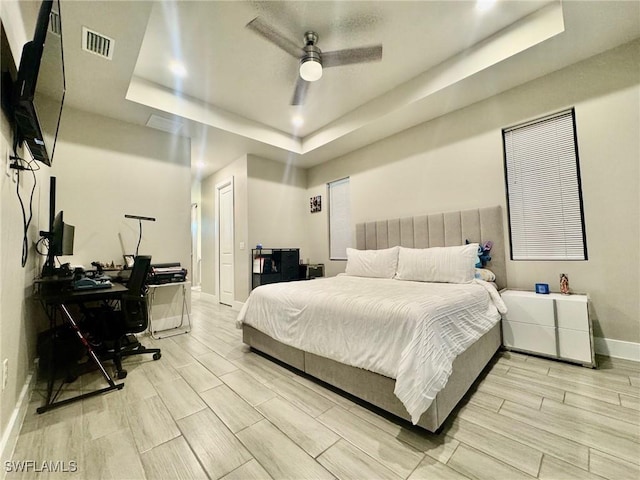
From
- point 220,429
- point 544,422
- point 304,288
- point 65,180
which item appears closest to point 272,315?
point 304,288

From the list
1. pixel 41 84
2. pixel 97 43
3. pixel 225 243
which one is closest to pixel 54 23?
pixel 41 84

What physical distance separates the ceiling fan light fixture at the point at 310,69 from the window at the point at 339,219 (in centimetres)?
251

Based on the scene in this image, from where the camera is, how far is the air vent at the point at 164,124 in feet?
11.0

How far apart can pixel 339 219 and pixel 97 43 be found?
380 centimetres

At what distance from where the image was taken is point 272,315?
242 centimetres

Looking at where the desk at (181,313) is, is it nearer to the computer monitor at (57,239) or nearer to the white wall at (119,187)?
the white wall at (119,187)

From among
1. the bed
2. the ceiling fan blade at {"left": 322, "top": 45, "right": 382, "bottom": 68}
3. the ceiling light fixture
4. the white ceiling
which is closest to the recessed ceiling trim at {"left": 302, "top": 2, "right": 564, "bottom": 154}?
the white ceiling

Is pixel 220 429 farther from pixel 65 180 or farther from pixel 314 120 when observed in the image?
pixel 314 120

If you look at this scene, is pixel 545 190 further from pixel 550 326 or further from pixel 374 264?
pixel 374 264

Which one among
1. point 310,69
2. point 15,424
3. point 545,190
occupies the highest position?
point 310,69

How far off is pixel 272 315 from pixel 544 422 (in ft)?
6.67

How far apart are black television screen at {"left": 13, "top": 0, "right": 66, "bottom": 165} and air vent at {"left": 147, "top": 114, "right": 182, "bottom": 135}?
4.52ft

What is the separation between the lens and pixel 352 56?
2.36m

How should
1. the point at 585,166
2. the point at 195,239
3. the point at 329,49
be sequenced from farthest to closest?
the point at 195,239 → the point at 329,49 → the point at 585,166
